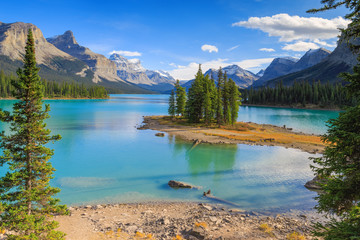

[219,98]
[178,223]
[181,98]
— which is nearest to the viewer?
[178,223]

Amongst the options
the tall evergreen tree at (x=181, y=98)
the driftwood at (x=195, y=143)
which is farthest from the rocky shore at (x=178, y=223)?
the tall evergreen tree at (x=181, y=98)

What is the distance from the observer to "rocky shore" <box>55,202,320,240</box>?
1499cm

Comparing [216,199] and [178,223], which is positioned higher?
[178,223]

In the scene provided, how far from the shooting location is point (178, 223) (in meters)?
16.8

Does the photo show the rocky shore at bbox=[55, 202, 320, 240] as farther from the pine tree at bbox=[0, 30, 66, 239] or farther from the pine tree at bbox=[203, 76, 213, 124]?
the pine tree at bbox=[203, 76, 213, 124]

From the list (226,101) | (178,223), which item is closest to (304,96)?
(226,101)

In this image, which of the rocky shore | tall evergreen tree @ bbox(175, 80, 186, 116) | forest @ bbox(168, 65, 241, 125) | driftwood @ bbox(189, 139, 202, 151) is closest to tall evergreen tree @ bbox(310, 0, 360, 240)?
the rocky shore

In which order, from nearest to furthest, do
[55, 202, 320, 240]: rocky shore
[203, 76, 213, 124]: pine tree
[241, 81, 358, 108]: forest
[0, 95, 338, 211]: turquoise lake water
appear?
[55, 202, 320, 240]: rocky shore < [0, 95, 338, 211]: turquoise lake water < [203, 76, 213, 124]: pine tree < [241, 81, 358, 108]: forest

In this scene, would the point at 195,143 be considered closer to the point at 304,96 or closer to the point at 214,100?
the point at 214,100

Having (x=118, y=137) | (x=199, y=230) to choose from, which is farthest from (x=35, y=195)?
(x=118, y=137)

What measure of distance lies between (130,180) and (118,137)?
29664mm

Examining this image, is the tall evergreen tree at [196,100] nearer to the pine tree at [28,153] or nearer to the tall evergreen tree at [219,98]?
the tall evergreen tree at [219,98]

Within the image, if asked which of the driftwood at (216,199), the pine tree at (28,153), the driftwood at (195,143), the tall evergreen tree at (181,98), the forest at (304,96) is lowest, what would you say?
the driftwood at (216,199)

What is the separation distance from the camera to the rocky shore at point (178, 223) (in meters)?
15.0
